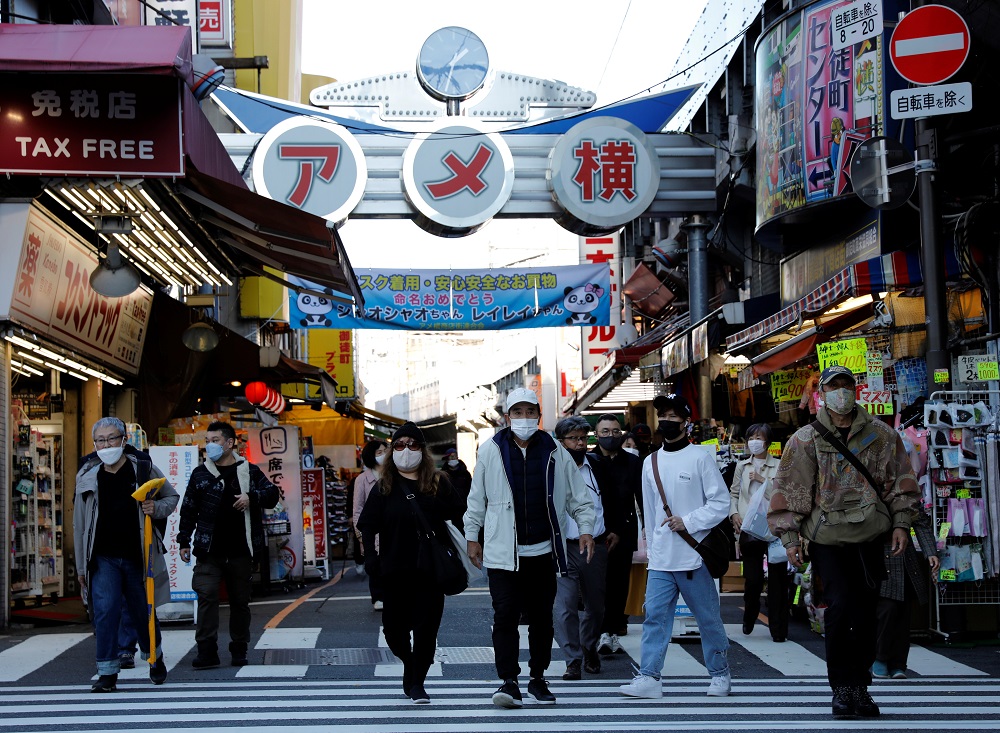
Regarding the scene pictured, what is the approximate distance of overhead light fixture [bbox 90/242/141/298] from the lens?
47.1ft

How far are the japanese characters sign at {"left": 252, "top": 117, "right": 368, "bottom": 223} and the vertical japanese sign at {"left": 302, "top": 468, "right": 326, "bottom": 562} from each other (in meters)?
4.22

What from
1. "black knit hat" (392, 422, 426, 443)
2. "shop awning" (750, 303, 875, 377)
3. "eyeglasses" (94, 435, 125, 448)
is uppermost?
"shop awning" (750, 303, 875, 377)

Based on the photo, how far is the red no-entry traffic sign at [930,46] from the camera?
10766 millimetres

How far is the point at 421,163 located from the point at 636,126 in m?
3.70

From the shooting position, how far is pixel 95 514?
8.98 metres

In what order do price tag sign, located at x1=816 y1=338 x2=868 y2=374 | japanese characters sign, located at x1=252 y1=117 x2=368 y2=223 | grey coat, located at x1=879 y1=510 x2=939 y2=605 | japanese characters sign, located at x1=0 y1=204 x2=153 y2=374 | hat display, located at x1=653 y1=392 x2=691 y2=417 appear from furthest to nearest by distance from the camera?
japanese characters sign, located at x1=252 y1=117 x2=368 y2=223, japanese characters sign, located at x1=0 y1=204 x2=153 y2=374, price tag sign, located at x1=816 y1=338 x2=868 y2=374, grey coat, located at x1=879 y1=510 x2=939 y2=605, hat display, located at x1=653 y1=392 x2=691 y2=417

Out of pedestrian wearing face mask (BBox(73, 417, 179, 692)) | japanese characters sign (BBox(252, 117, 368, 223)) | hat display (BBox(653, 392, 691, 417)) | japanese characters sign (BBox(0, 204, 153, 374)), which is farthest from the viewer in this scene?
japanese characters sign (BBox(252, 117, 368, 223))

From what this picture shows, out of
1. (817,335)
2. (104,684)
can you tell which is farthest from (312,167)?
(104,684)

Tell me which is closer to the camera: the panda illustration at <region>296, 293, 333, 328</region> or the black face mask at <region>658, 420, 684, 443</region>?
the black face mask at <region>658, 420, 684, 443</region>

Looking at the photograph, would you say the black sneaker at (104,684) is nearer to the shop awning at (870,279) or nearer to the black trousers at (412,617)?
the black trousers at (412,617)

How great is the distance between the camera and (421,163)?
20547 mm

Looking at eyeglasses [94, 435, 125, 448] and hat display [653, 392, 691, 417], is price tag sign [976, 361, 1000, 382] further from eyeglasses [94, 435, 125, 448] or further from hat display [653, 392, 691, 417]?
eyeglasses [94, 435, 125, 448]

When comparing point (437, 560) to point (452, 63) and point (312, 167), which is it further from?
point (452, 63)

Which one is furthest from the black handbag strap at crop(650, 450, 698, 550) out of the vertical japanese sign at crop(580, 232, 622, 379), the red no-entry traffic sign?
the vertical japanese sign at crop(580, 232, 622, 379)
